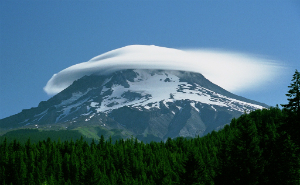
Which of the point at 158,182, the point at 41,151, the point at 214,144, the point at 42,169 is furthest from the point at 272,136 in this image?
the point at 41,151

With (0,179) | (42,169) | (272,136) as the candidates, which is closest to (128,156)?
(42,169)

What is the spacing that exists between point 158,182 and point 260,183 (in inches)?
2820

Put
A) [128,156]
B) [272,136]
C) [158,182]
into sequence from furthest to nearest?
[128,156], [158,182], [272,136]

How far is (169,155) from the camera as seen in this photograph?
616ft

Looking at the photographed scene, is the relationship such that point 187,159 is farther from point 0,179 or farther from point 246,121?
point 0,179

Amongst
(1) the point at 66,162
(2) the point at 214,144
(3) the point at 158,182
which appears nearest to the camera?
(3) the point at 158,182

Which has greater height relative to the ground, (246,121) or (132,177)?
(246,121)

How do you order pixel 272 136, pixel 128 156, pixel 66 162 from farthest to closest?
pixel 128 156, pixel 66 162, pixel 272 136

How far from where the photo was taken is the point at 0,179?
518 feet

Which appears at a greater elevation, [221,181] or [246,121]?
[246,121]

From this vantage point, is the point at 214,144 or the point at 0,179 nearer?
the point at 0,179

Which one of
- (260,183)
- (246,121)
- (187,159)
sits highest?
(246,121)

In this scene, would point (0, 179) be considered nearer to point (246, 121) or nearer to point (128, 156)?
point (128, 156)

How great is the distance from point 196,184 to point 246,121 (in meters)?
13.5
